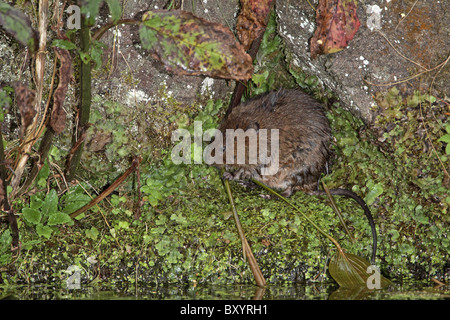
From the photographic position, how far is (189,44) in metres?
2.97

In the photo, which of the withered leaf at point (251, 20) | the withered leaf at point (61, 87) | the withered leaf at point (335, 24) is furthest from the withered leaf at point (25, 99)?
the withered leaf at point (335, 24)

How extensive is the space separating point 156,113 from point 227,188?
872 millimetres

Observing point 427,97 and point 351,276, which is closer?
point 351,276

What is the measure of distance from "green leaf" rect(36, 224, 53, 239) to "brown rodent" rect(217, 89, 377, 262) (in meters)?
1.44

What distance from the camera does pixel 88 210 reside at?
3746 millimetres

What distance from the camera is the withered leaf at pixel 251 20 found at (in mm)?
3648

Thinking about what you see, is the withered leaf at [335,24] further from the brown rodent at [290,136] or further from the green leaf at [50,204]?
A: the green leaf at [50,204]

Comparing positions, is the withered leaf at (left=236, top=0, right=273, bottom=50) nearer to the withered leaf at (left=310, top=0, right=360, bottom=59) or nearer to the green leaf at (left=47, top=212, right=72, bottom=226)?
the withered leaf at (left=310, top=0, right=360, bottom=59)

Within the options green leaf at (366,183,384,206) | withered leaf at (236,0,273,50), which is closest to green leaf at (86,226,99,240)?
withered leaf at (236,0,273,50)

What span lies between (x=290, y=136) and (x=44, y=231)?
206 centimetres

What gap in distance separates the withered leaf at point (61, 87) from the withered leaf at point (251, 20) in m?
1.40

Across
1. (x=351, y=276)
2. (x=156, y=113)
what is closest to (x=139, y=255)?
(x=156, y=113)

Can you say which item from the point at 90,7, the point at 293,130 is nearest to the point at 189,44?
the point at 90,7

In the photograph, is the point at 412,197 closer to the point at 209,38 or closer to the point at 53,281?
the point at 209,38
